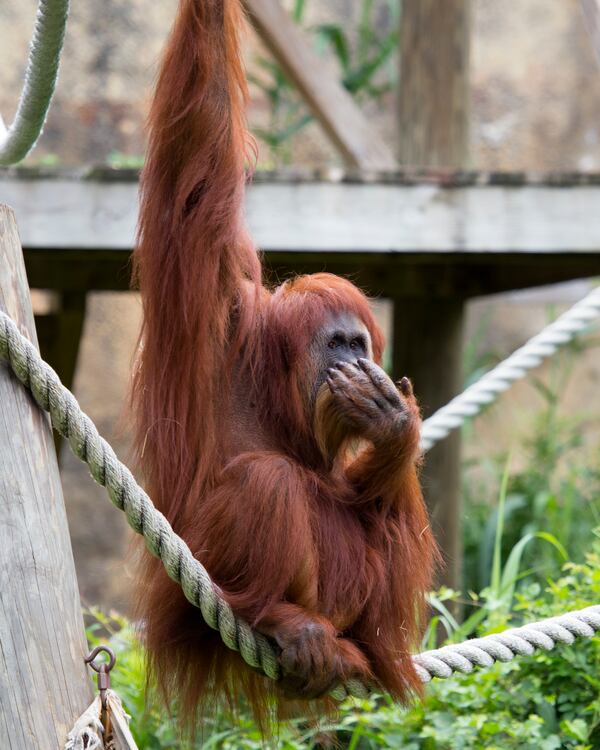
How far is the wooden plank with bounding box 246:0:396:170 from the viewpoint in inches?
216

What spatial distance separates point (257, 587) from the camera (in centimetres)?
233

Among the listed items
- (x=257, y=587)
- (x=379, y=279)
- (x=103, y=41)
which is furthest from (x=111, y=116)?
(x=257, y=587)

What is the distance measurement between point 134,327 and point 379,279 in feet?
12.3

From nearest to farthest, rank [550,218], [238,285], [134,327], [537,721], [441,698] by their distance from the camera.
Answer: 1. [238,285]
2. [537,721]
3. [441,698]
4. [550,218]
5. [134,327]

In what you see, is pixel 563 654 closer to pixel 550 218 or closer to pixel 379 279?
pixel 550 218

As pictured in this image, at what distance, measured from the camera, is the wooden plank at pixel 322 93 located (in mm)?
5496

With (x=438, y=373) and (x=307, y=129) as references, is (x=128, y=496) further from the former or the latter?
(x=307, y=129)

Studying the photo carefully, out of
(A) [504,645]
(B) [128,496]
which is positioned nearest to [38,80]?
(B) [128,496]

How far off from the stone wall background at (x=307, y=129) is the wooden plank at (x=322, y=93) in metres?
2.55

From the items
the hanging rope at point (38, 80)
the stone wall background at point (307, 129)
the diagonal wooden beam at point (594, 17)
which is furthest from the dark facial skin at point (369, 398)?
the stone wall background at point (307, 129)

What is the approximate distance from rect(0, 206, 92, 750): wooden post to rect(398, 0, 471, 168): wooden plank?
3.15 m

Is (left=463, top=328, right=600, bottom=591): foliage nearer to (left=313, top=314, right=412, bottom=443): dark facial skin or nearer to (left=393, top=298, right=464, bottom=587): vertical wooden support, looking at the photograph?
(left=393, top=298, right=464, bottom=587): vertical wooden support

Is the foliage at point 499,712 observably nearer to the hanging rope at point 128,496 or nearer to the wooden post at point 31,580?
the hanging rope at point 128,496

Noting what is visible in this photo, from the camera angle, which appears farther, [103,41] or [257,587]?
[103,41]
